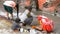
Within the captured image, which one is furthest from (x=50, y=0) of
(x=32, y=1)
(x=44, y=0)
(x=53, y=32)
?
(x=53, y=32)

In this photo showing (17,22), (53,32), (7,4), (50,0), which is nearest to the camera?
(53,32)

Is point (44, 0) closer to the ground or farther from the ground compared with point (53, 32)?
farther from the ground

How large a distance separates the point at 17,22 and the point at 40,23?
0.65m

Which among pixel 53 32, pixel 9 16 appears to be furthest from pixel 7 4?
pixel 53 32

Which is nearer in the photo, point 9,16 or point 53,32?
point 53,32

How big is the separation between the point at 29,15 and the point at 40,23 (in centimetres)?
42

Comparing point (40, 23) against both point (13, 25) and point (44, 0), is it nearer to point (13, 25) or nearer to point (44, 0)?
point (13, 25)

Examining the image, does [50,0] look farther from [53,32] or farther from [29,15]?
[53,32]

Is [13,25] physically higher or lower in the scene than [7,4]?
lower

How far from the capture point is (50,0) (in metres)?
7.41

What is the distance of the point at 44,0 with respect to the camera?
7.54m

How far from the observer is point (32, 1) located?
7812 mm

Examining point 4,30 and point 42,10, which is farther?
point 42,10

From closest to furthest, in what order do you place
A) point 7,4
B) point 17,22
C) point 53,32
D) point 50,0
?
1. point 53,32
2. point 17,22
3. point 7,4
4. point 50,0
